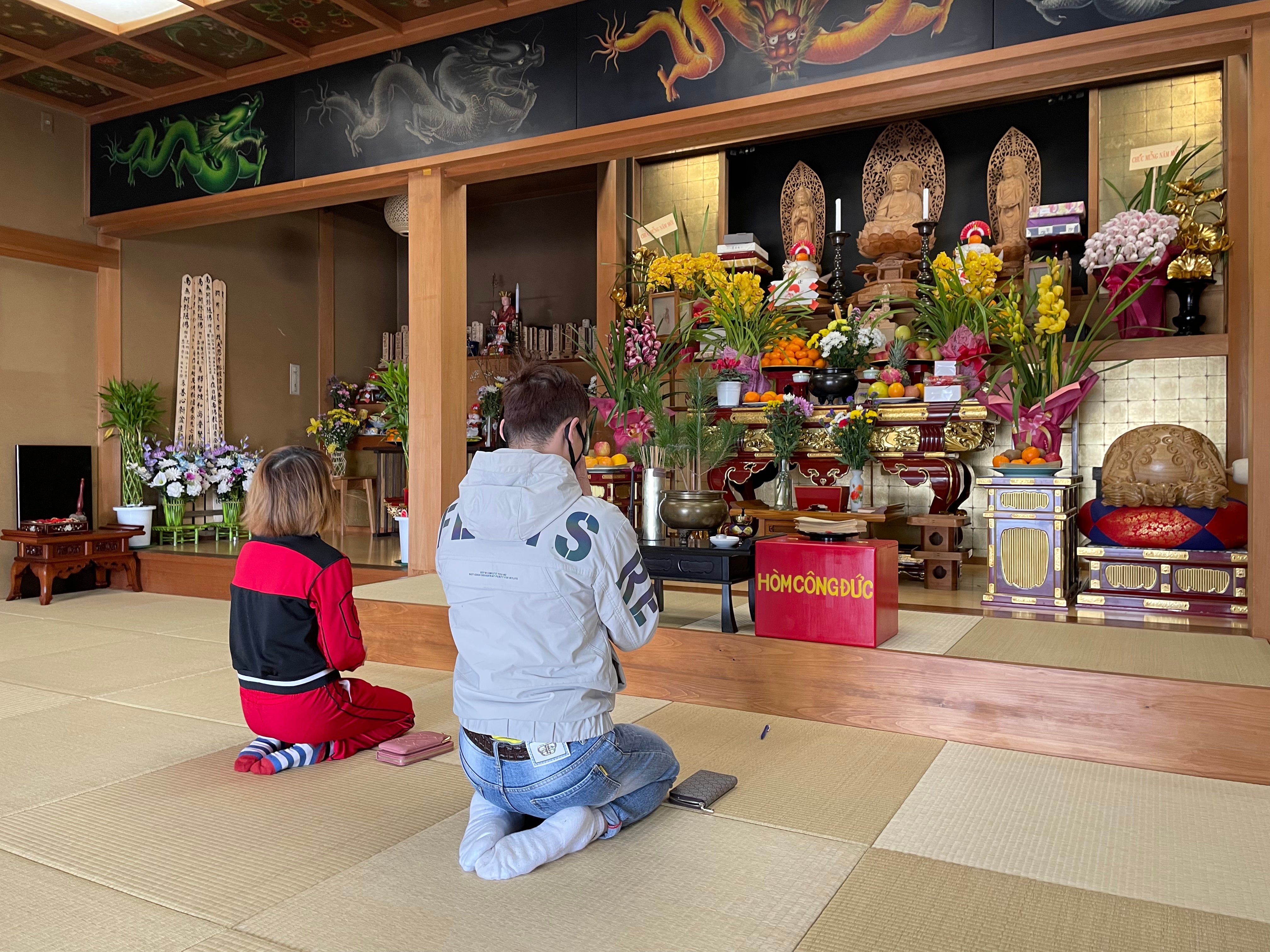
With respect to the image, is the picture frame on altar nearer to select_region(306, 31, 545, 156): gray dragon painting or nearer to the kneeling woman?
select_region(306, 31, 545, 156): gray dragon painting

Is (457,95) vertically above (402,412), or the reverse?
(457,95)

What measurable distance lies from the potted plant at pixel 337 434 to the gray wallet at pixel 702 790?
566 centimetres

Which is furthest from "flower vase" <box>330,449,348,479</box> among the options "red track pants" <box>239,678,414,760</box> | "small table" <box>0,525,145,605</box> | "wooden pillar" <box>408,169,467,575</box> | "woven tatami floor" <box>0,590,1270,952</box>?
"red track pants" <box>239,678,414,760</box>

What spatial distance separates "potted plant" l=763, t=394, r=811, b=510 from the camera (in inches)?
193

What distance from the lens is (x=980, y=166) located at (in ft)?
21.1

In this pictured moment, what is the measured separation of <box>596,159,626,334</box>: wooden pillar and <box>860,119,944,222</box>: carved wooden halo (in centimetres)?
176

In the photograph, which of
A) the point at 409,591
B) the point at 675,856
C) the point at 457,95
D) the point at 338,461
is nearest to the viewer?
the point at 675,856

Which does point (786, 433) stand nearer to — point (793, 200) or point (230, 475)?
point (793, 200)

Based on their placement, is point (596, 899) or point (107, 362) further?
point (107, 362)

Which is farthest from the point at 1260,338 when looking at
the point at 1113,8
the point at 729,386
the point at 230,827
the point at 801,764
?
the point at 230,827

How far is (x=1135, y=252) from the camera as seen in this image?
4480 mm

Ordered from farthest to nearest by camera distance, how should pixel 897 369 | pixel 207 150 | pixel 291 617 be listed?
pixel 207 150 → pixel 897 369 → pixel 291 617

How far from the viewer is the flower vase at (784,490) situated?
16.1ft

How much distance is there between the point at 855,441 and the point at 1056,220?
195cm
